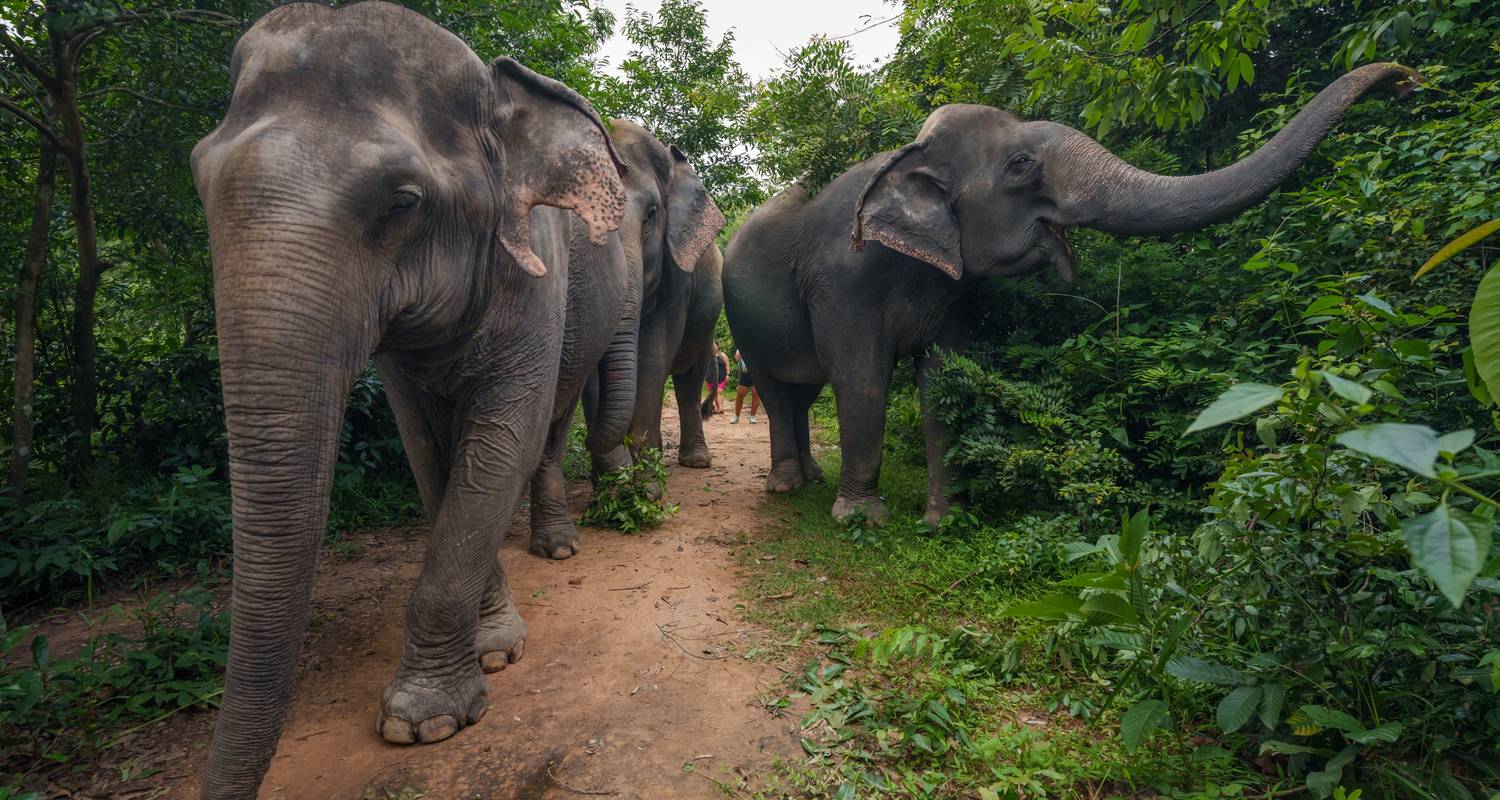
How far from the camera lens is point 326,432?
A: 6.55 feet

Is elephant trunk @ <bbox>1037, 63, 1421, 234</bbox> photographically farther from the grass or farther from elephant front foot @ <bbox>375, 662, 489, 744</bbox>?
elephant front foot @ <bbox>375, 662, 489, 744</bbox>

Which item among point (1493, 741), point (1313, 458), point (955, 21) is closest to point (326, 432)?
point (1313, 458)

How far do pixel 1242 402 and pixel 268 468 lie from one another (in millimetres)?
2157

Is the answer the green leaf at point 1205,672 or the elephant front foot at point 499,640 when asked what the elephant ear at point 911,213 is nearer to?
the green leaf at point 1205,672

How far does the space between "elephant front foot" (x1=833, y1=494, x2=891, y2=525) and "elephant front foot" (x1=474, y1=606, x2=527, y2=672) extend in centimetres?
244

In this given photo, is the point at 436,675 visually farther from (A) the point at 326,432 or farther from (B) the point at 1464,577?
(B) the point at 1464,577

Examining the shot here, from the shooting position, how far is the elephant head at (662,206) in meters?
5.40

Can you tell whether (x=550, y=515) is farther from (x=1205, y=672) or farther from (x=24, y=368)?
(x=1205, y=672)

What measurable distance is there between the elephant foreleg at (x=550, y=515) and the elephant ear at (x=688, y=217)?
188cm

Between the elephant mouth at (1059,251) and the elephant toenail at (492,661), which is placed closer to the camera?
the elephant toenail at (492,661)

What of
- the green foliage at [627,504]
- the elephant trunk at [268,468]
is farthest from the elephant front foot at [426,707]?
the green foliage at [627,504]

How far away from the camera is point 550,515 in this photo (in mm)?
4648

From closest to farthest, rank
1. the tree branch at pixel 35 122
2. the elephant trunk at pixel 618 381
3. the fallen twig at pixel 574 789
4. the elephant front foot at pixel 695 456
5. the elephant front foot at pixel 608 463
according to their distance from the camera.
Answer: the fallen twig at pixel 574 789 < the tree branch at pixel 35 122 < the elephant trunk at pixel 618 381 < the elephant front foot at pixel 608 463 < the elephant front foot at pixel 695 456

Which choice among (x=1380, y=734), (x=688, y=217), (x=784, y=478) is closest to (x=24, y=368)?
(x=688, y=217)
